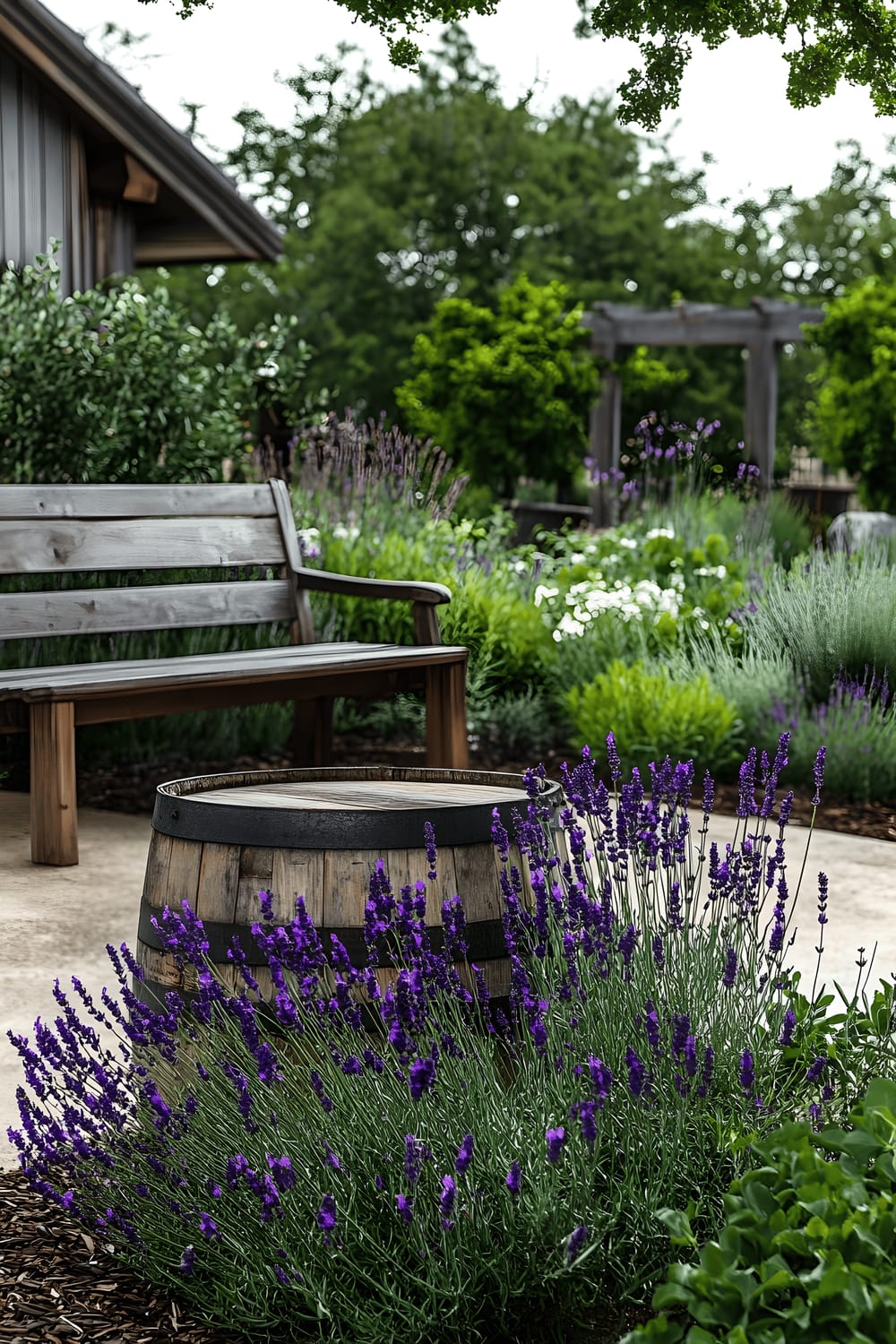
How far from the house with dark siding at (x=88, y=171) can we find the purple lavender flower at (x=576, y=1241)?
6982 millimetres

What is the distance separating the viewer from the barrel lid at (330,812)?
2400 mm

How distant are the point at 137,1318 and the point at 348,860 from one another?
736 millimetres

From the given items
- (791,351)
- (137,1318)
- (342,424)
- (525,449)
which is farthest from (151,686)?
(791,351)

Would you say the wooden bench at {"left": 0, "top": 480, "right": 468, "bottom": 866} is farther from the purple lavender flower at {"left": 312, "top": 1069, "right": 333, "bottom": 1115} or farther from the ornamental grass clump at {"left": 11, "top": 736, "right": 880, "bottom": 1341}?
the purple lavender flower at {"left": 312, "top": 1069, "right": 333, "bottom": 1115}

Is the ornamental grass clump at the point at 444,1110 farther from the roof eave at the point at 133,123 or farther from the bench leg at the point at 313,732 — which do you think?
the roof eave at the point at 133,123

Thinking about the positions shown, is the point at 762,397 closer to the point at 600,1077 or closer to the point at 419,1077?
the point at 600,1077

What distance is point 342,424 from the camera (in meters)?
8.79

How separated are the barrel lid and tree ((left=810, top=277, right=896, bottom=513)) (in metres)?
11.9

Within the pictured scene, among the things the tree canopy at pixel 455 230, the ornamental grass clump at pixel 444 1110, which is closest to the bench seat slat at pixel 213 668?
the ornamental grass clump at pixel 444 1110

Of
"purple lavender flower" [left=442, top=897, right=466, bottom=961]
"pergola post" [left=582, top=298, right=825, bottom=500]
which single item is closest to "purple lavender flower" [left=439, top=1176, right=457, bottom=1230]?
"purple lavender flower" [left=442, top=897, right=466, bottom=961]

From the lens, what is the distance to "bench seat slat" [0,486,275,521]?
518 centimetres

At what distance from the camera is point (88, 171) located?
830 cm

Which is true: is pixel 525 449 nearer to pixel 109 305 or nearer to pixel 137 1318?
pixel 109 305

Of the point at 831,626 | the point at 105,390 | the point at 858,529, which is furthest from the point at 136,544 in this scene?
the point at 858,529
